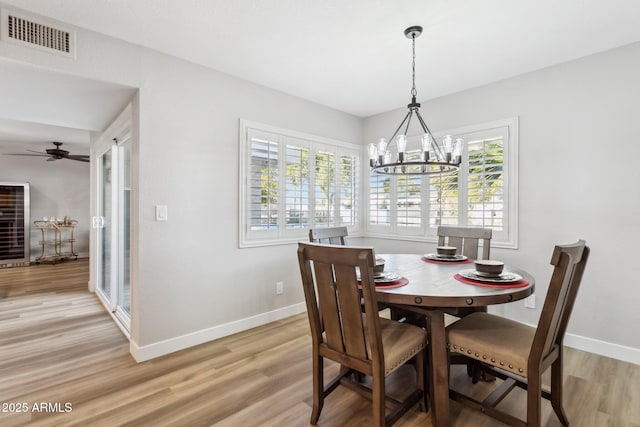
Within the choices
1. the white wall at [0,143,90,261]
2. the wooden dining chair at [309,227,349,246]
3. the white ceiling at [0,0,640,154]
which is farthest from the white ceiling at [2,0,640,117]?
the white wall at [0,143,90,261]

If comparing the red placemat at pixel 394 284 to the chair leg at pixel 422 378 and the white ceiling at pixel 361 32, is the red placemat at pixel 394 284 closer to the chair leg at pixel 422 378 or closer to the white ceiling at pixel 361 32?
the chair leg at pixel 422 378

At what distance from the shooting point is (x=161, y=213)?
8.38 feet

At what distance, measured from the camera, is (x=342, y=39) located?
2.38m

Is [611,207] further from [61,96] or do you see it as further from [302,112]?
[61,96]

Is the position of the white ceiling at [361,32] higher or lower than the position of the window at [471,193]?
higher

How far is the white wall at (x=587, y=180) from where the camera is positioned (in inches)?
96.9

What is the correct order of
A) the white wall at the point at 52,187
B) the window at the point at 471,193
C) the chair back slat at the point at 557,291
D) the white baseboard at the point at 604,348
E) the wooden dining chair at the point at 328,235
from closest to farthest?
the chair back slat at the point at 557,291, the white baseboard at the point at 604,348, the wooden dining chair at the point at 328,235, the window at the point at 471,193, the white wall at the point at 52,187

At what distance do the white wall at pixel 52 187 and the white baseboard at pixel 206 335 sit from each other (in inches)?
245

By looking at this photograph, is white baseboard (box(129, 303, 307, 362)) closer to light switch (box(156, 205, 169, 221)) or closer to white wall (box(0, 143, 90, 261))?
light switch (box(156, 205, 169, 221))

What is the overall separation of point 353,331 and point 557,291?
948 millimetres

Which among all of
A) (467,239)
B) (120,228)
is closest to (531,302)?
(467,239)

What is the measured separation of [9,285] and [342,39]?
238 inches

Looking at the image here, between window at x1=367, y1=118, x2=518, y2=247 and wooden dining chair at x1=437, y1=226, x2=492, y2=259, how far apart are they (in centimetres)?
43

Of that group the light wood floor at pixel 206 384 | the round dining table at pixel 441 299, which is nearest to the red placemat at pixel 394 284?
the round dining table at pixel 441 299
